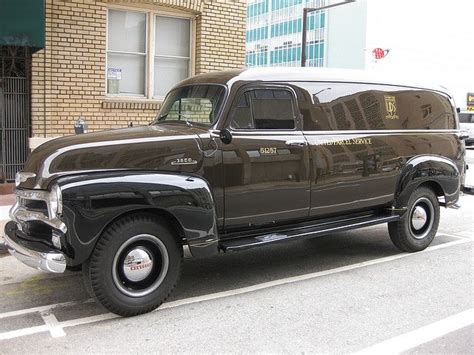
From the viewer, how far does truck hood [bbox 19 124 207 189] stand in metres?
4.45

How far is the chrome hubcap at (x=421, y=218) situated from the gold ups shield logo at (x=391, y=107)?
1.11 metres

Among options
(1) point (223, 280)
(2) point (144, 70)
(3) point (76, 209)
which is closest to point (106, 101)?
(2) point (144, 70)

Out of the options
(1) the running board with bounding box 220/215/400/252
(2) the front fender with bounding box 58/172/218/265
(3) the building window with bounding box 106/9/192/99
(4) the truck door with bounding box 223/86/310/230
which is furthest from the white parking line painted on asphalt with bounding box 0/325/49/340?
(3) the building window with bounding box 106/9/192/99

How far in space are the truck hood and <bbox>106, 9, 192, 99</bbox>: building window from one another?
19.1 ft

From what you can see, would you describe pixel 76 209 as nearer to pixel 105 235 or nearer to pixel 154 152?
pixel 105 235

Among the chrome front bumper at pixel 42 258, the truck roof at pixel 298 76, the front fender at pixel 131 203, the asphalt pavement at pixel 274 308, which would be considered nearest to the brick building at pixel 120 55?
the asphalt pavement at pixel 274 308

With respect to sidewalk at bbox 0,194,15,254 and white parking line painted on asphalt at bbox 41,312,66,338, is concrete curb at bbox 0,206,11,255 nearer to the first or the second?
sidewalk at bbox 0,194,15,254

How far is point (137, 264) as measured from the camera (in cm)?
464

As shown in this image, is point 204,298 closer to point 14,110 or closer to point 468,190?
point 468,190

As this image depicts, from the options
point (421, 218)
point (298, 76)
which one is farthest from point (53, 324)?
point (421, 218)

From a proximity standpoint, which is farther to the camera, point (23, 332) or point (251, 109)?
point (251, 109)

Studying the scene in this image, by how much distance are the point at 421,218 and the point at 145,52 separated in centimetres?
637

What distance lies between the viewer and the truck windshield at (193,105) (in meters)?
5.35

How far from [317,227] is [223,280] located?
1147 millimetres
